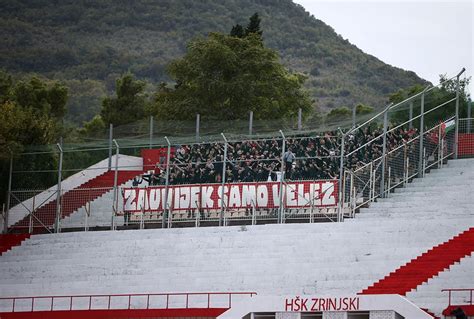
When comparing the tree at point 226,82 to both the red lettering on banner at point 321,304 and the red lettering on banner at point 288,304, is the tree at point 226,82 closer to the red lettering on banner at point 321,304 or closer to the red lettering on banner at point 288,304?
the red lettering on banner at point 288,304

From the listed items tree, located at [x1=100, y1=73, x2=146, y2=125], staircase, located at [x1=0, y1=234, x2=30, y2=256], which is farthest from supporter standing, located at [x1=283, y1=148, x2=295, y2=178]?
tree, located at [x1=100, y1=73, x2=146, y2=125]

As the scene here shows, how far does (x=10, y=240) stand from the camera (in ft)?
165

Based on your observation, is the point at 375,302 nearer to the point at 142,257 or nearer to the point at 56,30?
Result: the point at 142,257

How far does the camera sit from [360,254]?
41.0 meters

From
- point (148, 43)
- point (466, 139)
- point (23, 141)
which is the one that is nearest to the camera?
point (466, 139)

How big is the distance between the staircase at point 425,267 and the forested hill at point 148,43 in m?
86.0

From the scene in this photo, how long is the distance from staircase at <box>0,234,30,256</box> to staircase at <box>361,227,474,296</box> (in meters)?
16.1

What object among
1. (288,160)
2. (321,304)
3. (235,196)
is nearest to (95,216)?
(235,196)

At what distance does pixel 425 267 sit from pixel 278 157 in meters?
9.29

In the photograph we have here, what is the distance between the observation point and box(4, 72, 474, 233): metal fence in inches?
1770

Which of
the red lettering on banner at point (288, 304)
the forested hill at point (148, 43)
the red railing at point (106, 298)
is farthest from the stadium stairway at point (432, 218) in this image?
the forested hill at point (148, 43)

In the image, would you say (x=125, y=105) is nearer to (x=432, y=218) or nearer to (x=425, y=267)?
(x=432, y=218)

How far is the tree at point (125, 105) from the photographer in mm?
85562

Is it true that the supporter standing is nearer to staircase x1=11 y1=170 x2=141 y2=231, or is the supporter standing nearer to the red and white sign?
the red and white sign
